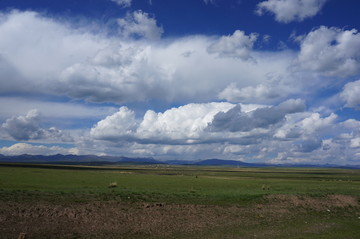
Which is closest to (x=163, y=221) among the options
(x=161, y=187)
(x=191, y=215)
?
(x=191, y=215)

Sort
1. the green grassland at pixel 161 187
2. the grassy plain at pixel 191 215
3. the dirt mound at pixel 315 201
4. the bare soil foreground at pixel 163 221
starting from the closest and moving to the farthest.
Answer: the bare soil foreground at pixel 163 221, the grassy plain at pixel 191 215, the green grassland at pixel 161 187, the dirt mound at pixel 315 201

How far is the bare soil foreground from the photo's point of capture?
24.5 metres

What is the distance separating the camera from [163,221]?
92.5 ft

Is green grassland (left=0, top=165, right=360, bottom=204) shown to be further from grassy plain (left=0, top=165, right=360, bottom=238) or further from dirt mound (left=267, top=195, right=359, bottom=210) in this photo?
dirt mound (left=267, top=195, right=359, bottom=210)

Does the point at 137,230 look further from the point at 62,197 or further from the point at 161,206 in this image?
the point at 62,197

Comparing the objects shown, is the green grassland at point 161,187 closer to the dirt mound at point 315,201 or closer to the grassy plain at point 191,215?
the grassy plain at point 191,215

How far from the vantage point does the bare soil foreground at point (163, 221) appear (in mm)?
24453

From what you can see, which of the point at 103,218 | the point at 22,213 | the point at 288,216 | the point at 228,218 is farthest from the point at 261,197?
the point at 22,213

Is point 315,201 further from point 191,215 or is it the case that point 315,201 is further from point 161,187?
point 161,187

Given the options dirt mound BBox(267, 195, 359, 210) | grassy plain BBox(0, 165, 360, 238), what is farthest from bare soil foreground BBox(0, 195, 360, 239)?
dirt mound BBox(267, 195, 359, 210)

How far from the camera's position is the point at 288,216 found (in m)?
34.4

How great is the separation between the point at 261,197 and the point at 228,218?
1137cm

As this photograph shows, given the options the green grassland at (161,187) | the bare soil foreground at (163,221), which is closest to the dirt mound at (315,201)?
the bare soil foreground at (163,221)

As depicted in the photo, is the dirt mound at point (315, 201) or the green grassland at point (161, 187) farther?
the dirt mound at point (315, 201)
